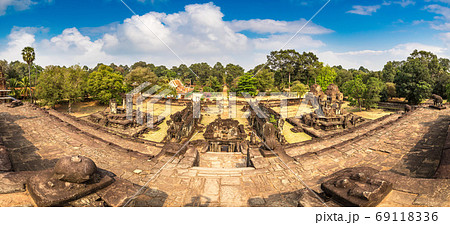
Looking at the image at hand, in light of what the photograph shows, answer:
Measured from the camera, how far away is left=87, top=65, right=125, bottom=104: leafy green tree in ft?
90.6

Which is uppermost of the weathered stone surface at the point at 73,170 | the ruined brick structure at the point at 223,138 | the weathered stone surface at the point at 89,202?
the weathered stone surface at the point at 73,170

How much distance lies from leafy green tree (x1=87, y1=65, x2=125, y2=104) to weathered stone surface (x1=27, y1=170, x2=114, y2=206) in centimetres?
2649

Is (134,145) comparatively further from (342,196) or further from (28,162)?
(342,196)

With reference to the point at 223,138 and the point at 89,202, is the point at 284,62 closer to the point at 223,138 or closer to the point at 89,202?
the point at 223,138

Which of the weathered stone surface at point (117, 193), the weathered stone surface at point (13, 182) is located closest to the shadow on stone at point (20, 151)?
the weathered stone surface at point (13, 182)

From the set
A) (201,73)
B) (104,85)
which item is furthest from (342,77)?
(104,85)

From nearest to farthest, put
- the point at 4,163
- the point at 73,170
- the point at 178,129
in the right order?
the point at 73,170, the point at 4,163, the point at 178,129

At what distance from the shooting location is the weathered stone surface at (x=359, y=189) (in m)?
3.35

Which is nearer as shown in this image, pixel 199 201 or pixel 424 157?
pixel 199 201

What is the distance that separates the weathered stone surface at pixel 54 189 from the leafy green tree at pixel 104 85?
2649cm

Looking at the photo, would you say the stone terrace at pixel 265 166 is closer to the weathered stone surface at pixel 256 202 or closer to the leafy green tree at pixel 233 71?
the weathered stone surface at pixel 256 202

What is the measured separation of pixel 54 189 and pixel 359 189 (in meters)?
5.60

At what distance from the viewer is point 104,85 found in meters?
27.6

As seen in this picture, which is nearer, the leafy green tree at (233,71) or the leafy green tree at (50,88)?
the leafy green tree at (50,88)
